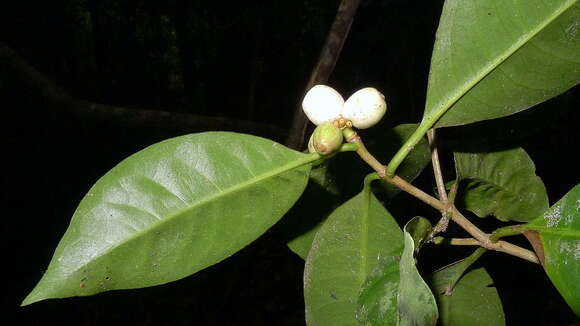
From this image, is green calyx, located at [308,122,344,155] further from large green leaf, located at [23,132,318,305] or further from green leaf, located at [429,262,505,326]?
green leaf, located at [429,262,505,326]

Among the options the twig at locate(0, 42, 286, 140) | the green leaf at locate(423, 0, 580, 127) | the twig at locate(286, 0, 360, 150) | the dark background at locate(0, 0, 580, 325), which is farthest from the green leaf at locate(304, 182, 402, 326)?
the dark background at locate(0, 0, 580, 325)

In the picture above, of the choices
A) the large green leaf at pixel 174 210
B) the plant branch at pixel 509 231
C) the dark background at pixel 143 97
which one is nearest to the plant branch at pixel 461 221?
the plant branch at pixel 509 231

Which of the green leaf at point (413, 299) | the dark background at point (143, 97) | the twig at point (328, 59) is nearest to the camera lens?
the green leaf at point (413, 299)

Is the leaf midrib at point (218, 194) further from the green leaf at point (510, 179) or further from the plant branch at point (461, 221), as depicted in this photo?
the green leaf at point (510, 179)

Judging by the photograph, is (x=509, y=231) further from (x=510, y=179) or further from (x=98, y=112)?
(x=98, y=112)

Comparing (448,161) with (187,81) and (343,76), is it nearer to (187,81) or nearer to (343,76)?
(343,76)

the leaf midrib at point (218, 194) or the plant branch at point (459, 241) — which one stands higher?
the leaf midrib at point (218, 194)

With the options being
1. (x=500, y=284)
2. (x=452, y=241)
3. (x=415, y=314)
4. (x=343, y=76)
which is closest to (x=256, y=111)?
(x=343, y=76)
